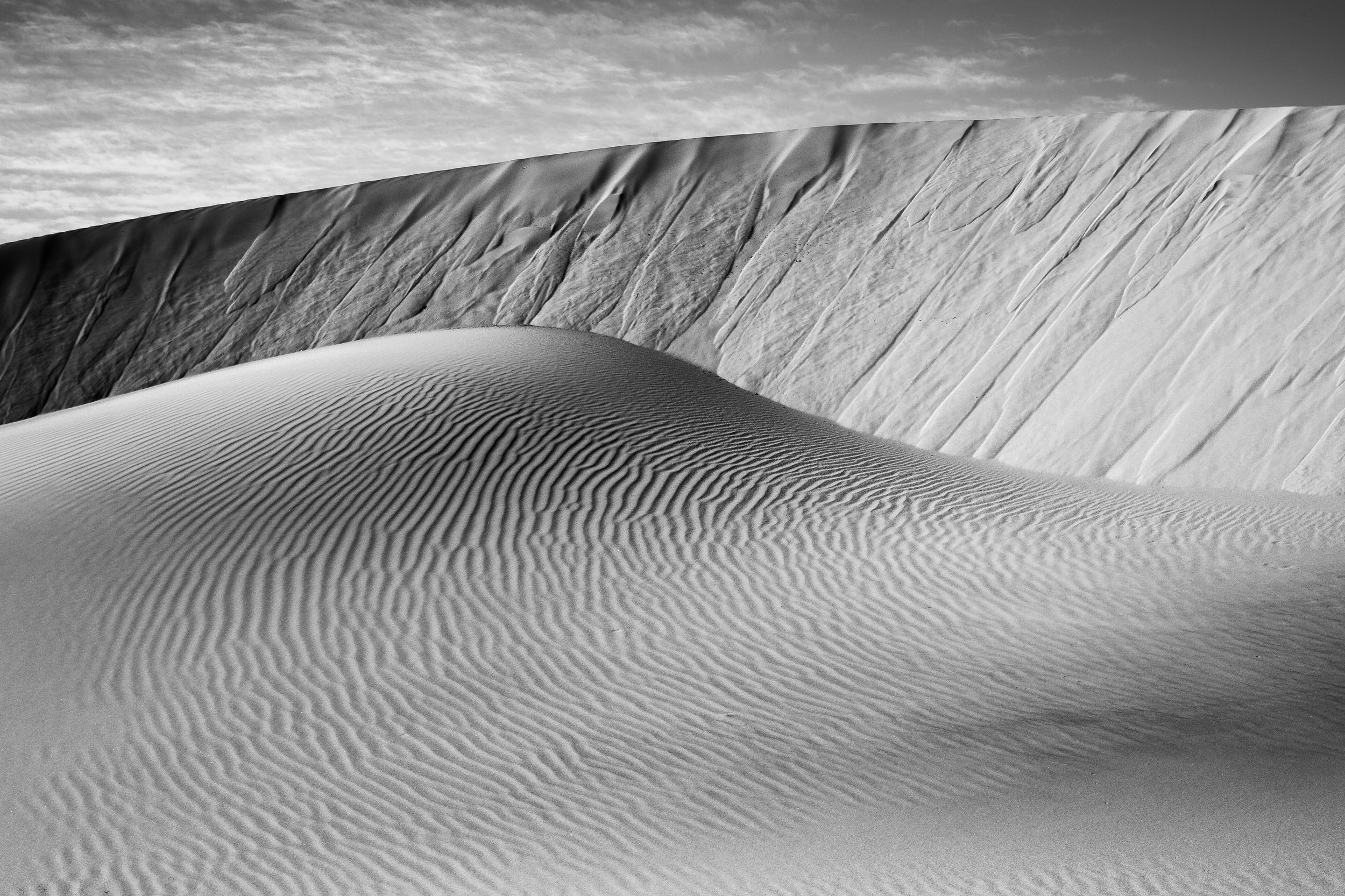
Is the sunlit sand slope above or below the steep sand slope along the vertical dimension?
above

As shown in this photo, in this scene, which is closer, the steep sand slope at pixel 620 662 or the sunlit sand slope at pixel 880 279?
→ the steep sand slope at pixel 620 662

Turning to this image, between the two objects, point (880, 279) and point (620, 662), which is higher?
point (880, 279)

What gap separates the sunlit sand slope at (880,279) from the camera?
15141 mm

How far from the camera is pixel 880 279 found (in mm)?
21172

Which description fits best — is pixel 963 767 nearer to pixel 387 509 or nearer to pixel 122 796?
pixel 122 796

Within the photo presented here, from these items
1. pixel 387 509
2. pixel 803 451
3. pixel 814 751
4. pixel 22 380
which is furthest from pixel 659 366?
pixel 22 380

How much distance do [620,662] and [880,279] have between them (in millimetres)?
14648

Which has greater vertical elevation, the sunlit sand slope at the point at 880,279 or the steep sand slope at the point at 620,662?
the sunlit sand slope at the point at 880,279

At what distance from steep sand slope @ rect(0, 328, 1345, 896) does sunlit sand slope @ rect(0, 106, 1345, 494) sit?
2.80 m

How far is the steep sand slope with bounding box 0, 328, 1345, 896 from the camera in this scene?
5344 millimetres

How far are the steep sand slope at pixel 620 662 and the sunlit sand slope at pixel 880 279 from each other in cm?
280

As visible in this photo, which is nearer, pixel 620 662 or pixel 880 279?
pixel 620 662

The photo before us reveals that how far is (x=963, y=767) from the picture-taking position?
6.08 m

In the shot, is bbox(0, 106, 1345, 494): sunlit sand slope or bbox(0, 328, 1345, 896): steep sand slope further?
bbox(0, 106, 1345, 494): sunlit sand slope
